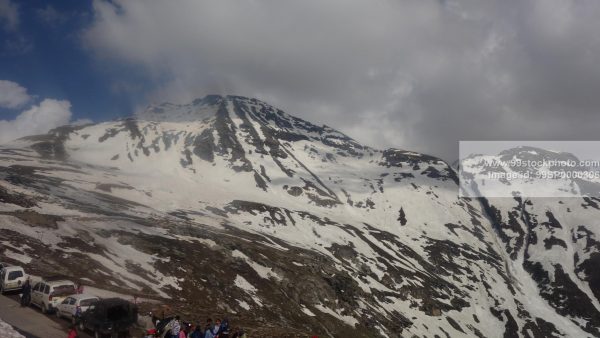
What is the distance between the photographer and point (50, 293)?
30375 millimetres

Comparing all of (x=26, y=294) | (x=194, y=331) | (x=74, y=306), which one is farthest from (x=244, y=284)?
(x=194, y=331)

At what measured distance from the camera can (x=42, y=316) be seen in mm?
30094

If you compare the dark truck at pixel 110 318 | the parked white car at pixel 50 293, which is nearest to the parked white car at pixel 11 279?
the parked white car at pixel 50 293

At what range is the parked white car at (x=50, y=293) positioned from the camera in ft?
99.4

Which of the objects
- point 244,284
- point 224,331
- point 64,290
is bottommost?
point 244,284

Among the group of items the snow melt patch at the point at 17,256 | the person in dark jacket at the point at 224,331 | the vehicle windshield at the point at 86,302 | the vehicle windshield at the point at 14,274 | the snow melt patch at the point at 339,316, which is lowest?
the snow melt patch at the point at 339,316

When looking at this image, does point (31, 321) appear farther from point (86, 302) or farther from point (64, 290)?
point (86, 302)

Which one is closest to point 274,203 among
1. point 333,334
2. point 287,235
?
point 287,235

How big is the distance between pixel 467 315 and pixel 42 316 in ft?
416

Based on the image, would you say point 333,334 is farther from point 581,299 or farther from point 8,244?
point 581,299

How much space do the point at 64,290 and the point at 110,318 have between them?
7.91 metres

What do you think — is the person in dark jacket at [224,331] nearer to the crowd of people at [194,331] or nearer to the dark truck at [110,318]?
the crowd of people at [194,331]

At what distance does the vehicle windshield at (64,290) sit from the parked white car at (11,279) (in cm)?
689

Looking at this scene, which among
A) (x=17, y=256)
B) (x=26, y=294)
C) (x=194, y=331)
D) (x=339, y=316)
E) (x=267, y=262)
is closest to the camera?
(x=194, y=331)
